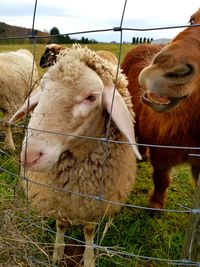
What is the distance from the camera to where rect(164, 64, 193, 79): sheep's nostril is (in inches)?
88.7

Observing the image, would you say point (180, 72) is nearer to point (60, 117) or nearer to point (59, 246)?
point (60, 117)

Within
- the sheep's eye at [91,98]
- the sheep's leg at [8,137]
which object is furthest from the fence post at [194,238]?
the sheep's leg at [8,137]

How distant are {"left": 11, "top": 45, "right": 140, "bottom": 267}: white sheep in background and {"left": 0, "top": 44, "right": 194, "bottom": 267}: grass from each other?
0.56 ft

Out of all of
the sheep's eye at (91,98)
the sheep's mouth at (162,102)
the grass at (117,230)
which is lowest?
the grass at (117,230)

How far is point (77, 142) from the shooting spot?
287cm

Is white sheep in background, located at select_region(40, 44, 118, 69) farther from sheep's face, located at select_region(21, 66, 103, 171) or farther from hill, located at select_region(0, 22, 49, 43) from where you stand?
sheep's face, located at select_region(21, 66, 103, 171)

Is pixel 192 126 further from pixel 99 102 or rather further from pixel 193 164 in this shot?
pixel 99 102

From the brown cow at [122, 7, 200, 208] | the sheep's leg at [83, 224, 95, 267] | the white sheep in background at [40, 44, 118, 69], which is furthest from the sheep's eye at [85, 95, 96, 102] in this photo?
the sheep's leg at [83, 224, 95, 267]

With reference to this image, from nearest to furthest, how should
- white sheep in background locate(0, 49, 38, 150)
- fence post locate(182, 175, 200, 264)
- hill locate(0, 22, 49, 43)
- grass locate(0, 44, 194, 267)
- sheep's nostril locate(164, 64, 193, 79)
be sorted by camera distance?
1. fence post locate(182, 175, 200, 264)
2. sheep's nostril locate(164, 64, 193, 79)
3. grass locate(0, 44, 194, 267)
4. hill locate(0, 22, 49, 43)
5. white sheep in background locate(0, 49, 38, 150)

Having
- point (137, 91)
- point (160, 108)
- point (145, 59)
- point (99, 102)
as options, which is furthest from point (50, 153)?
point (145, 59)

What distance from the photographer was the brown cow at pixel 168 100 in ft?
7.50

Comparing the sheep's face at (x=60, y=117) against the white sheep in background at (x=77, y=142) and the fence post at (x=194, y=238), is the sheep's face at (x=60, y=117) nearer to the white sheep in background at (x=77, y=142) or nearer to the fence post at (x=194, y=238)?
the white sheep in background at (x=77, y=142)

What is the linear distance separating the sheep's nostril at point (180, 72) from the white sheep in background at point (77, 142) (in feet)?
1.75

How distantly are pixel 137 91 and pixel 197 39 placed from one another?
212 centimetres
